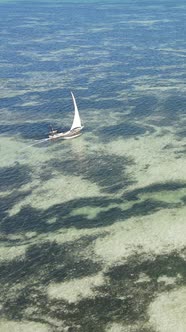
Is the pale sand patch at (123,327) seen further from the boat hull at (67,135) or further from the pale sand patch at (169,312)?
the boat hull at (67,135)

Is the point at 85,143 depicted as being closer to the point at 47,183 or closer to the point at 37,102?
the point at 47,183

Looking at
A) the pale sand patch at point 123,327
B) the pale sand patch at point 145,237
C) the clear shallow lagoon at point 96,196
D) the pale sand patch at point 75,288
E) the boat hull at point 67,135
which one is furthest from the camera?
the boat hull at point 67,135

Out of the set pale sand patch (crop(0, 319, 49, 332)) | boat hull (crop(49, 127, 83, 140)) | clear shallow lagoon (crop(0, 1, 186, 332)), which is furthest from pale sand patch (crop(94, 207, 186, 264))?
boat hull (crop(49, 127, 83, 140))

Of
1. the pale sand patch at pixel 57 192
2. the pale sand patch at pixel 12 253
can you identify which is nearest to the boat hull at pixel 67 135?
the pale sand patch at pixel 57 192

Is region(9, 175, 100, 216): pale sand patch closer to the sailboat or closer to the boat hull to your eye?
the boat hull

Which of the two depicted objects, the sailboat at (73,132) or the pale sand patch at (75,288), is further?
the sailboat at (73,132)

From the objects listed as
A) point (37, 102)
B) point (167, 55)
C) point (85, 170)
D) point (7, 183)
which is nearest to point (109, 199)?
point (85, 170)
